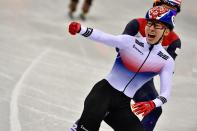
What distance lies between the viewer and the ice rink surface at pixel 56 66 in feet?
33.9

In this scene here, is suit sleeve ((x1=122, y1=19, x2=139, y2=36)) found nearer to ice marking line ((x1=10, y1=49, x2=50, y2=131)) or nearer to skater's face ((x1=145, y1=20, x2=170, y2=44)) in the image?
skater's face ((x1=145, y1=20, x2=170, y2=44))

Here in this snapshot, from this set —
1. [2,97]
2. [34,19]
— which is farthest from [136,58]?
[34,19]

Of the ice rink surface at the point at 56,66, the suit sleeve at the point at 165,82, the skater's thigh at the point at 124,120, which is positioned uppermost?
the suit sleeve at the point at 165,82

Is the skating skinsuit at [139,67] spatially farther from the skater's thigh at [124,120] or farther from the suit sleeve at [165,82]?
the skater's thigh at [124,120]

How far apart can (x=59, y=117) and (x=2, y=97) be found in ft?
3.85

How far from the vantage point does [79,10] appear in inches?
829

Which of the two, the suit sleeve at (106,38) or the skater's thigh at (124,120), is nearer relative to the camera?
the suit sleeve at (106,38)

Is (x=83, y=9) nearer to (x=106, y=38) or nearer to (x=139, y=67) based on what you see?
(x=139, y=67)

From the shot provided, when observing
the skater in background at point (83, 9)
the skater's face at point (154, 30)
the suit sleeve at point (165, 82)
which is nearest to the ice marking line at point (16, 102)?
the suit sleeve at point (165, 82)

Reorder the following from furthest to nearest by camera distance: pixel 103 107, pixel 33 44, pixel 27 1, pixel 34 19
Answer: pixel 27 1 → pixel 34 19 → pixel 33 44 → pixel 103 107

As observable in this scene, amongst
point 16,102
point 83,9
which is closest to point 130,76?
Result: point 16,102

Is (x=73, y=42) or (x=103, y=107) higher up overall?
(x=103, y=107)

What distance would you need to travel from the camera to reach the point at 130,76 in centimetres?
670

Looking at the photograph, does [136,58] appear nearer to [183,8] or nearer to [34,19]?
[34,19]
